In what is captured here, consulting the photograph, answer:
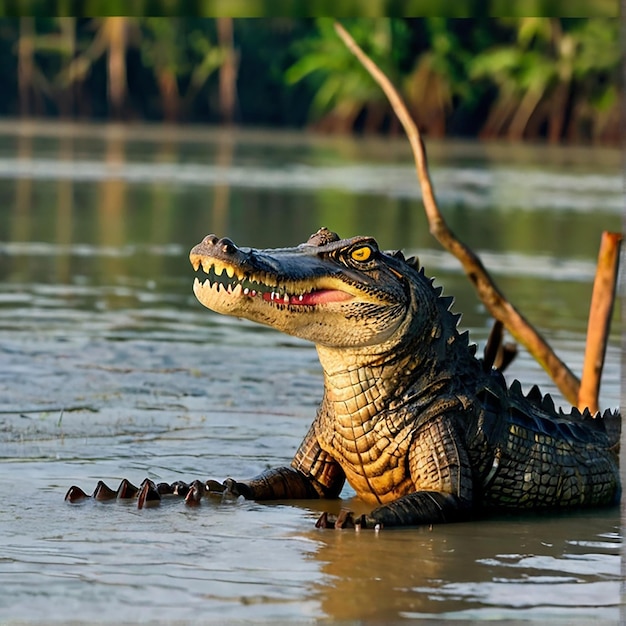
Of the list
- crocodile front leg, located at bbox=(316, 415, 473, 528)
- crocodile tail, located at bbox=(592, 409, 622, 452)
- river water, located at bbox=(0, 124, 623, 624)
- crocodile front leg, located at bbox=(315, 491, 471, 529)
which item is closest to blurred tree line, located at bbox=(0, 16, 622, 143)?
river water, located at bbox=(0, 124, 623, 624)

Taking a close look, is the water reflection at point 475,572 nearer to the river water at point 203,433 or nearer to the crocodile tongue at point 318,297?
the river water at point 203,433

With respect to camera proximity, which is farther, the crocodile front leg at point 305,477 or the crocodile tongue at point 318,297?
the crocodile front leg at point 305,477

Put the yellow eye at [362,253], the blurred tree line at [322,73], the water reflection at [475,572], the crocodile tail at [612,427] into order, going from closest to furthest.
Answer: the water reflection at [475,572], the yellow eye at [362,253], the crocodile tail at [612,427], the blurred tree line at [322,73]

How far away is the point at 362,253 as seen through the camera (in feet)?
19.0

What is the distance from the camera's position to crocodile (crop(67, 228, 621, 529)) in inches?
220

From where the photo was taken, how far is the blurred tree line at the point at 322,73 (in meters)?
53.2

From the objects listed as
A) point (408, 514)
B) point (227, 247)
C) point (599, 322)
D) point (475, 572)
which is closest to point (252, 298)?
point (227, 247)

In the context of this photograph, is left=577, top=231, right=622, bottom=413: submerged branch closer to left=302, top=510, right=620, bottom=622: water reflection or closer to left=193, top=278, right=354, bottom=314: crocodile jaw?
left=302, top=510, right=620, bottom=622: water reflection

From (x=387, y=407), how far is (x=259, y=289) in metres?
0.73

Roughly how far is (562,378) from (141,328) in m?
3.60

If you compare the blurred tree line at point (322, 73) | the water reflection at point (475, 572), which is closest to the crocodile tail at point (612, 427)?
the water reflection at point (475, 572)

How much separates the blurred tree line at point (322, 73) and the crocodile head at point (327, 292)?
43030 mm

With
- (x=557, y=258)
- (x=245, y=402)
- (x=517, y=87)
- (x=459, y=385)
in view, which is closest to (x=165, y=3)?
(x=459, y=385)

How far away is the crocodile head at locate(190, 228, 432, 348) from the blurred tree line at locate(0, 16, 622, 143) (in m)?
43.0
